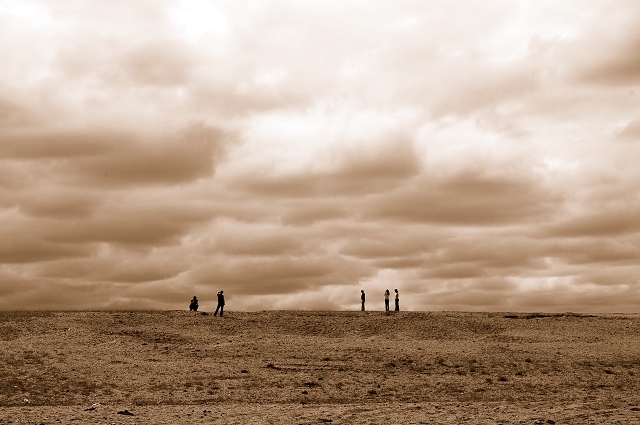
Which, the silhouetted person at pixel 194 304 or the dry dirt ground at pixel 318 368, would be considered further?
the silhouetted person at pixel 194 304

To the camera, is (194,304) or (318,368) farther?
(194,304)

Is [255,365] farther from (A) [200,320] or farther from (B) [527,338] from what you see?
(B) [527,338]

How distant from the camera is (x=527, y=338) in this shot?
37.0m

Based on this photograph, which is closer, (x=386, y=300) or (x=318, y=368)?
(x=318, y=368)

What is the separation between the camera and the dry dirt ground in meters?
22.0

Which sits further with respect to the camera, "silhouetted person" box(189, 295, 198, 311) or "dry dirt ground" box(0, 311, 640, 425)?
"silhouetted person" box(189, 295, 198, 311)

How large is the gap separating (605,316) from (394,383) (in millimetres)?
21568

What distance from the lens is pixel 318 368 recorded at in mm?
29453

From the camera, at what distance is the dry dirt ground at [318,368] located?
72.3ft

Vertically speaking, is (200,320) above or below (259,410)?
above

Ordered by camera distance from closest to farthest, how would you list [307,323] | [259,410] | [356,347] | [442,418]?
[442,418] → [259,410] → [356,347] → [307,323]

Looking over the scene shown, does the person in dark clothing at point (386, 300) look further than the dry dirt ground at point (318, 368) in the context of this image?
Yes

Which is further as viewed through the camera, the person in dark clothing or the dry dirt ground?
the person in dark clothing

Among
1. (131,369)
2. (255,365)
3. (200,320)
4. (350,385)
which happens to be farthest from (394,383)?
(200,320)
